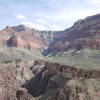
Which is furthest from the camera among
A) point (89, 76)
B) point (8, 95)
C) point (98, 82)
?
point (8, 95)

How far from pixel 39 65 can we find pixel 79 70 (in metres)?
51.1

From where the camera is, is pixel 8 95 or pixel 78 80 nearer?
pixel 78 80

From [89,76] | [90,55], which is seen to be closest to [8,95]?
[89,76]

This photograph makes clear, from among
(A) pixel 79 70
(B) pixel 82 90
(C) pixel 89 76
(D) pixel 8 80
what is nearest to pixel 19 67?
(D) pixel 8 80

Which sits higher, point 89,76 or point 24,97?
point 89,76

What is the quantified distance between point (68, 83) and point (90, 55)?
93841 mm

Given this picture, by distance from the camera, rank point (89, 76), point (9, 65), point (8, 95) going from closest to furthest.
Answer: point (89, 76)
point (8, 95)
point (9, 65)

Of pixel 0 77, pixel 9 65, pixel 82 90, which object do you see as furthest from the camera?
pixel 9 65

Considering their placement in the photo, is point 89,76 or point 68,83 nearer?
point 68,83

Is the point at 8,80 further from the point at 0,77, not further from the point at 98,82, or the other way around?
the point at 98,82

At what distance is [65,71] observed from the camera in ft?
336

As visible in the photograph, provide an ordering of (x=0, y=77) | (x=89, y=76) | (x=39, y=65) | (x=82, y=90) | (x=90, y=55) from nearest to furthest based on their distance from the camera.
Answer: (x=82, y=90)
(x=89, y=76)
(x=0, y=77)
(x=39, y=65)
(x=90, y=55)

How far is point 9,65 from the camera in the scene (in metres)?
127

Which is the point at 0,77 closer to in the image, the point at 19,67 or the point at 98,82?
the point at 19,67
